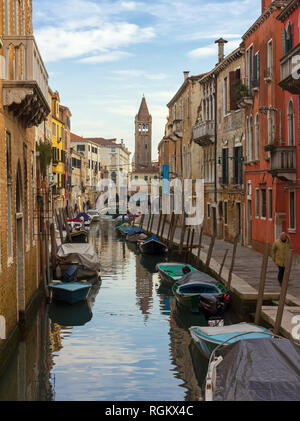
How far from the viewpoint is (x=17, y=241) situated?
1225 centimetres

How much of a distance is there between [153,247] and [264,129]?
9.84 metres

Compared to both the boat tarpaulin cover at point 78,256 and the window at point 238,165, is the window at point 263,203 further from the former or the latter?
the boat tarpaulin cover at point 78,256

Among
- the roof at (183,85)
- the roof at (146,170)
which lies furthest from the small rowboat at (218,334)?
the roof at (146,170)

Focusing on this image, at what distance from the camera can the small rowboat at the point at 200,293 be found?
1420cm

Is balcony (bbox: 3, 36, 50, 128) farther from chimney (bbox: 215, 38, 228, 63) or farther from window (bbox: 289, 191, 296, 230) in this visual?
chimney (bbox: 215, 38, 228, 63)

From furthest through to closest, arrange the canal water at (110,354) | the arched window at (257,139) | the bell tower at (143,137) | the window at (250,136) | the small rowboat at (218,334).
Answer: the bell tower at (143,137) → the window at (250,136) → the arched window at (257,139) → the small rowboat at (218,334) → the canal water at (110,354)

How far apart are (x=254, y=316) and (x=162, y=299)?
5702 mm

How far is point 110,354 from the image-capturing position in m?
11.8

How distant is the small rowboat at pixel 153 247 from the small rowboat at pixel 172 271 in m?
7.62

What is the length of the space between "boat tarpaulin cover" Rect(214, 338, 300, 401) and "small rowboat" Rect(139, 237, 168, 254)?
21.7m

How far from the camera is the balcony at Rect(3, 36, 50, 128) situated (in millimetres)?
10000

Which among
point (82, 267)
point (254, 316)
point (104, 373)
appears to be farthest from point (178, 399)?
point (82, 267)

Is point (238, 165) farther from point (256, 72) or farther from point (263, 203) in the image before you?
point (256, 72)

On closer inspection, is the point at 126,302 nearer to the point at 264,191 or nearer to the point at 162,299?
the point at 162,299
